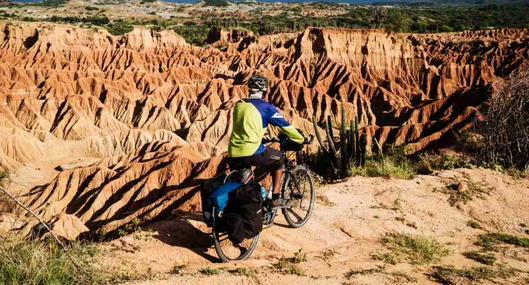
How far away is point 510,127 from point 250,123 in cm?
770

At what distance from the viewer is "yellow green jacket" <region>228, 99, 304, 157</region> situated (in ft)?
22.2

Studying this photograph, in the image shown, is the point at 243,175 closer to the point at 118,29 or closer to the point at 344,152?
the point at 344,152

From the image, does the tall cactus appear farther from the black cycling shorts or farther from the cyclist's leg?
the black cycling shorts

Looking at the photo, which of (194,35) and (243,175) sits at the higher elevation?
(243,175)

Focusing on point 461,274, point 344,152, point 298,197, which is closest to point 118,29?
point 344,152

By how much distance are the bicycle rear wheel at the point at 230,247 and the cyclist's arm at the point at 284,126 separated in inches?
58.7

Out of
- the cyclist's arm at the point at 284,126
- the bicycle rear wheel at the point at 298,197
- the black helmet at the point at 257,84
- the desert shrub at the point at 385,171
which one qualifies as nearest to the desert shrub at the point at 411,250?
the bicycle rear wheel at the point at 298,197

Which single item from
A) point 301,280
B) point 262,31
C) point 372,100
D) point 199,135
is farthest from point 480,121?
point 262,31

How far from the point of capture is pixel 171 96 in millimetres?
54344

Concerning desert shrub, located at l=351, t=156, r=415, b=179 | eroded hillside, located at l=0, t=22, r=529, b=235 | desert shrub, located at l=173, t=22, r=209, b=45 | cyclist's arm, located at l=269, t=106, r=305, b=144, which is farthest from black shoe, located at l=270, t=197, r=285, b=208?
desert shrub, located at l=173, t=22, r=209, b=45

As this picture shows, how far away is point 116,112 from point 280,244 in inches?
1889

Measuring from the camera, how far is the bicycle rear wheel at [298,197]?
793 cm

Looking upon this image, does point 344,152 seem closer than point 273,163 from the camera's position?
No

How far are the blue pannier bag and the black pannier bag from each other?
0.09 m
